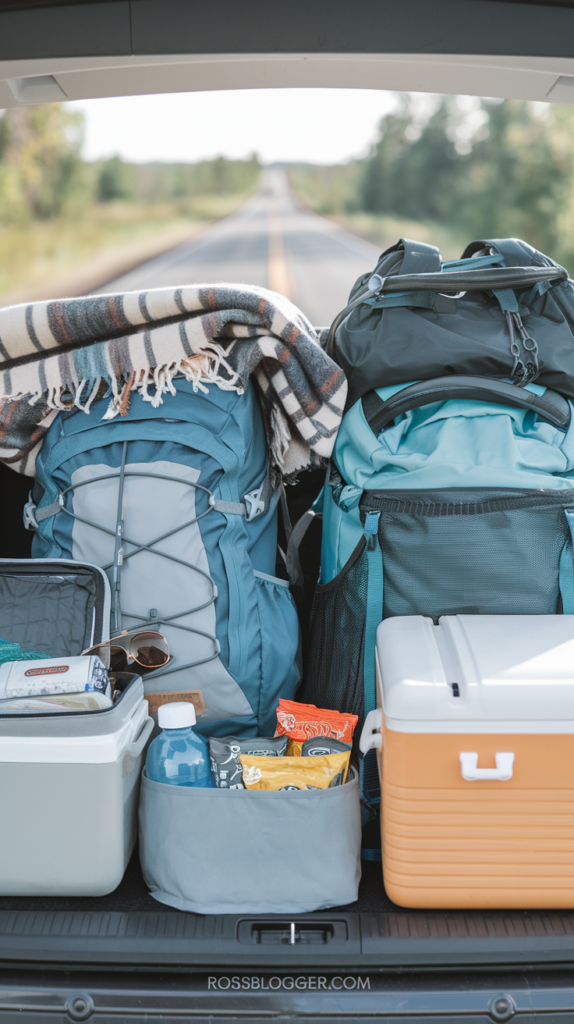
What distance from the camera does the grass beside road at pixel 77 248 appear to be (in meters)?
15.4

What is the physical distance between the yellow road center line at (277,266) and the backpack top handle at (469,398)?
12.8ft

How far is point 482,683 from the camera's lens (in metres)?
1.06

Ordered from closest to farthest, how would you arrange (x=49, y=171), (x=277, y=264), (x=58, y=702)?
(x=58, y=702), (x=277, y=264), (x=49, y=171)

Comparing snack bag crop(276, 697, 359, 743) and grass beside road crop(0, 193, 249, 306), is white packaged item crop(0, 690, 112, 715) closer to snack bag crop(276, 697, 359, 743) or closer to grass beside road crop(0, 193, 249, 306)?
snack bag crop(276, 697, 359, 743)

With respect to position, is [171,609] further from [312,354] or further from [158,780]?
[312,354]

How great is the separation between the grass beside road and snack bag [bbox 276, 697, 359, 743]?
9.81 m

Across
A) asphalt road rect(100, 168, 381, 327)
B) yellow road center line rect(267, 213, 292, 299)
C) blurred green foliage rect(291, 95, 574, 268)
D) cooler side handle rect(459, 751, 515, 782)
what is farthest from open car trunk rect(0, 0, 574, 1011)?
blurred green foliage rect(291, 95, 574, 268)

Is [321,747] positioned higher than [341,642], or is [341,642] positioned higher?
[341,642]

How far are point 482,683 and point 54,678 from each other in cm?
61

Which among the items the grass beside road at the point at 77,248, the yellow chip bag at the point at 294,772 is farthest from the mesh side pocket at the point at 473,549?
→ the grass beside road at the point at 77,248

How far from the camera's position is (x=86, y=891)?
1111mm

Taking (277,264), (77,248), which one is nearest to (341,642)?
(277,264)

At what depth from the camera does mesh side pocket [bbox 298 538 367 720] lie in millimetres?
1418

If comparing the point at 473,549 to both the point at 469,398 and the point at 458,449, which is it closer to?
the point at 458,449
